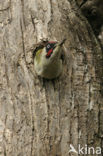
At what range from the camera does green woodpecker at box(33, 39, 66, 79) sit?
12.9 ft

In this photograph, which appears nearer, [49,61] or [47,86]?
[49,61]

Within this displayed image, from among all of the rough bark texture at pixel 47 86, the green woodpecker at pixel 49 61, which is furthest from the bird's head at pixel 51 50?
the rough bark texture at pixel 47 86

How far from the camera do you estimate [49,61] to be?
3.99m

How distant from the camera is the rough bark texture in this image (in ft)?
12.8

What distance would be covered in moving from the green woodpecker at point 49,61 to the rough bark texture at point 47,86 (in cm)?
9

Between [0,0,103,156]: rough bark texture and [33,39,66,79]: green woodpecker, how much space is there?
89 mm

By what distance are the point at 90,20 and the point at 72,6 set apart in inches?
14.2

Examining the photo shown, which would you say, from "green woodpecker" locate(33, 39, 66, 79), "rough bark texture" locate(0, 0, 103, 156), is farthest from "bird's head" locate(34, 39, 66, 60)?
"rough bark texture" locate(0, 0, 103, 156)

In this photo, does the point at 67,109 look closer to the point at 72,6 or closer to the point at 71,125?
the point at 71,125

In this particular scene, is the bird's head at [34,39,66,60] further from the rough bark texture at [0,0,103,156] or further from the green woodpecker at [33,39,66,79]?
the rough bark texture at [0,0,103,156]

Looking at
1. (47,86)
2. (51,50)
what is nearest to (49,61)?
(51,50)

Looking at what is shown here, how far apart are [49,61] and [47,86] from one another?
325mm

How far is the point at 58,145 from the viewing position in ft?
13.0

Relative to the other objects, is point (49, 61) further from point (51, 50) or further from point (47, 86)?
point (47, 86)
